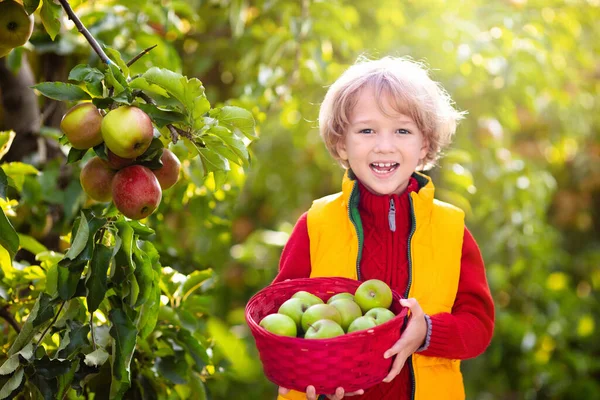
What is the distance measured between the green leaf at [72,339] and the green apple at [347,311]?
19.1 inches

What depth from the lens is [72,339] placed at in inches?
54.6

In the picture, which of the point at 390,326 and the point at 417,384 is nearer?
the point at 390,326

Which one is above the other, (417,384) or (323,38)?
(323,38)

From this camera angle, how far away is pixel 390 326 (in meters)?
1.36

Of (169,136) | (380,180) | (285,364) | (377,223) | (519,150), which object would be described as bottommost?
(519,150)

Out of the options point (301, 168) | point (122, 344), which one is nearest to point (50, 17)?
point (122, 344)

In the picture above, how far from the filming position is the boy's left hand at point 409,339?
56.2 inches

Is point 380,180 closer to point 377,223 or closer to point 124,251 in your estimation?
point 377,223

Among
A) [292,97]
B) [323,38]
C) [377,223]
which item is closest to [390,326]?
[377,223]

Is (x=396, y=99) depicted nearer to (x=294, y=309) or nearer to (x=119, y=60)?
(x=294, y=309)

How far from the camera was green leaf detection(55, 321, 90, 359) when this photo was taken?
138cm

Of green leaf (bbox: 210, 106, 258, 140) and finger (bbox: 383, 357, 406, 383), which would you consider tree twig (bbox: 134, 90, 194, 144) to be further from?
finger (bbox: 383, 357, 406, 383)

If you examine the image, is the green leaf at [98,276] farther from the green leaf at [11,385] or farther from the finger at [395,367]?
the finger at [395,367]

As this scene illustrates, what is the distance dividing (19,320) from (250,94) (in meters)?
A: 0.97
